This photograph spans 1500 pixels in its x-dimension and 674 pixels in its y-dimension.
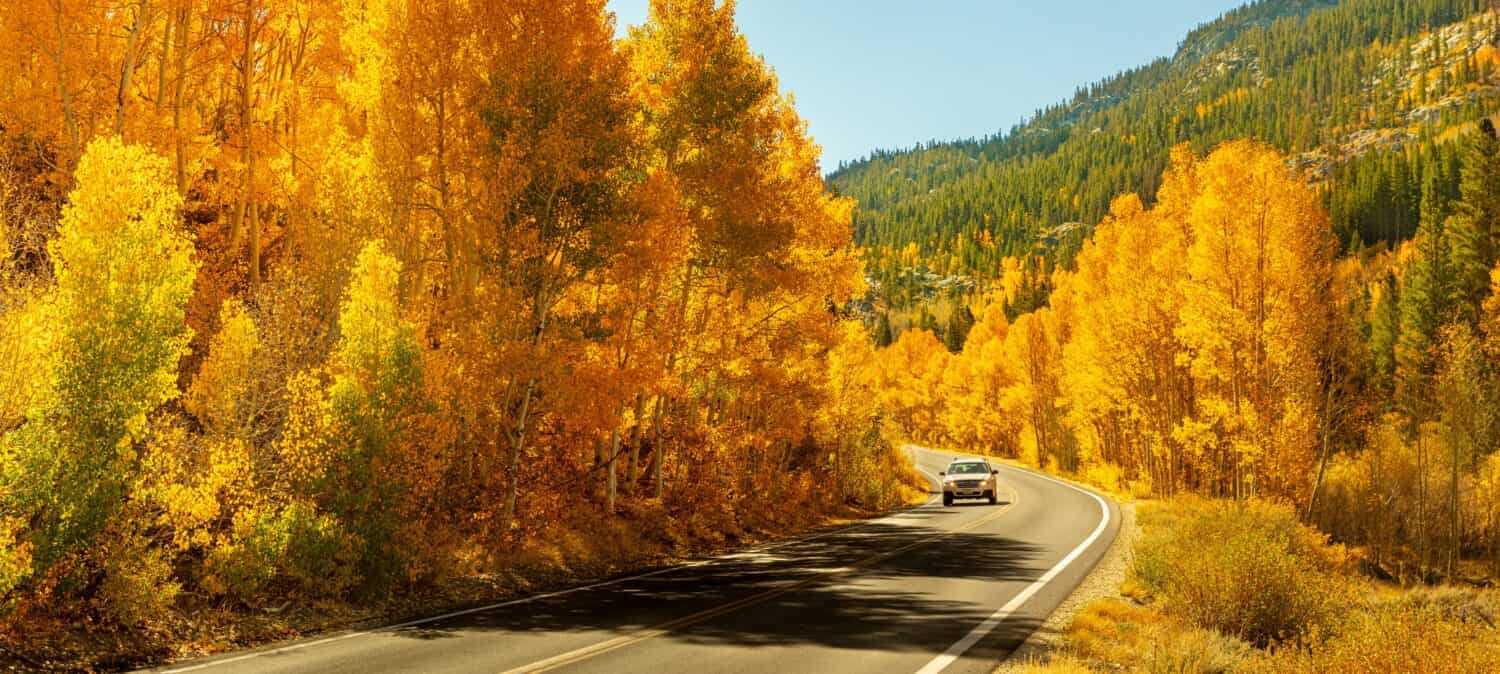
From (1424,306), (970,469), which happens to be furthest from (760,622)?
Result: (1424,306)

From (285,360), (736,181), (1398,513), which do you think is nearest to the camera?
(285,360)

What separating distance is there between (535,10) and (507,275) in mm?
4913

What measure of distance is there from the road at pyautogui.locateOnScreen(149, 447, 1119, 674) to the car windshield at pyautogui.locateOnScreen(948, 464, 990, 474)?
1385 centimetres

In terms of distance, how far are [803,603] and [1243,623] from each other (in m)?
5.29

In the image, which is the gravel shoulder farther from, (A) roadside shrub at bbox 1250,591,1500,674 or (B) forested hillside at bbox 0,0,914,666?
(B) forested hillside at bbox 0,0,914,666

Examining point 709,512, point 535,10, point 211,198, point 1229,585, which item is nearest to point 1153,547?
point 1229,585

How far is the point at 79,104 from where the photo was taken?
658 inches

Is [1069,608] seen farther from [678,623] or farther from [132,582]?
[132,582]

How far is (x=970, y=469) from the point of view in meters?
31.9

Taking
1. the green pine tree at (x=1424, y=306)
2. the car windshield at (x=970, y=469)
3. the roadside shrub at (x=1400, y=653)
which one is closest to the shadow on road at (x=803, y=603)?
the roadside shrub at (x=1400, y=653)

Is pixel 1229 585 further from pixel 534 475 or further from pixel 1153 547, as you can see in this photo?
pixel 534 475

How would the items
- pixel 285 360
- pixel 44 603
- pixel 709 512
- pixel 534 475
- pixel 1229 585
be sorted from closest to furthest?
pixel 44 603, pixel 1229 585, pixel 285 360, pixel 534 475, pixel 709 512

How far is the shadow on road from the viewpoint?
9.48 meters

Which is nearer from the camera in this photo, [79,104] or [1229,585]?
[1229,585]
